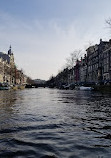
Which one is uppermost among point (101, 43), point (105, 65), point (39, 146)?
point (101, 43)

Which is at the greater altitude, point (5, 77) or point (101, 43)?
point (101, 43)

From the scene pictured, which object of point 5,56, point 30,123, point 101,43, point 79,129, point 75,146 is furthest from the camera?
point 5,56

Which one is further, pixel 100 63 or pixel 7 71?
pixel 7 71

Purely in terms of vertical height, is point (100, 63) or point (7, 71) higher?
point (100, 63)

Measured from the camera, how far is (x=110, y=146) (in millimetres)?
4812

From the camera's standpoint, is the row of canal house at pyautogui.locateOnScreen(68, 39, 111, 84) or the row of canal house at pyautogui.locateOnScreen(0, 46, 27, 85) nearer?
the row of canal house at pyautogui.locateOnScreen(68, 39, 111, 84)

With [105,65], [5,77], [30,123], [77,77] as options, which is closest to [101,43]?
[105,65]

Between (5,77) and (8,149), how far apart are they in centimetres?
11818

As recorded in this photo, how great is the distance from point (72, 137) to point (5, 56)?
140016 millimetres

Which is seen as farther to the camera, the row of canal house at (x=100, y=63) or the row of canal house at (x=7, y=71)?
the row of canal house at (x=7, y=71)

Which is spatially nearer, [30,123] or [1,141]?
[1,141]

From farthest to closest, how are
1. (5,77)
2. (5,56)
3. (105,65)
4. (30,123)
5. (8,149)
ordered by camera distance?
(5,56) < (5,77) < (105,65) < (30,123) < (8,149)

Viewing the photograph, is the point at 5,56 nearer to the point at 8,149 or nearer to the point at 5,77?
the point at 5,77

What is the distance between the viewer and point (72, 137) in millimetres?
5684
